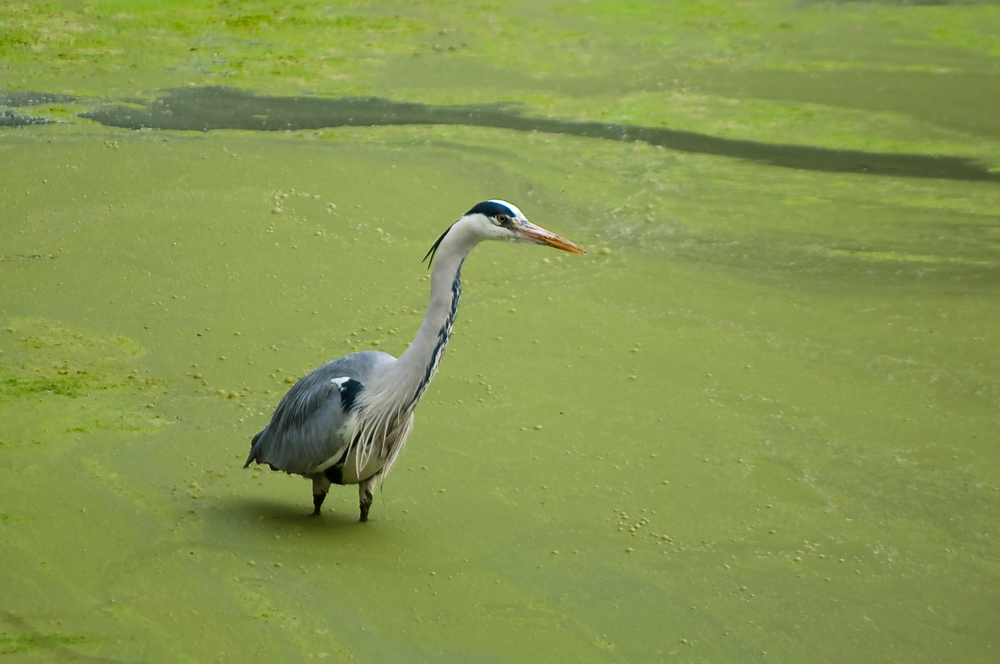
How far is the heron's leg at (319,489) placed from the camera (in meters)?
2.70

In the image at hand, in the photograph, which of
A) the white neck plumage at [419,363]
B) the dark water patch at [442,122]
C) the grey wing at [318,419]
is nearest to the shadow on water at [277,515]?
the grey wing at [318,419]

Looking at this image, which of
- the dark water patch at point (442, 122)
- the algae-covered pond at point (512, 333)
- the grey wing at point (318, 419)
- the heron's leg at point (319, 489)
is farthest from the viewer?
the dark water patch at point (442, 122)

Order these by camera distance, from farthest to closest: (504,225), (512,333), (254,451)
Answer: (512,333) < (254,451) < (504,225)

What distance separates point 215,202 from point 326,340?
1.28m

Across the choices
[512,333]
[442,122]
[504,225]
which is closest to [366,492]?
[504,225]

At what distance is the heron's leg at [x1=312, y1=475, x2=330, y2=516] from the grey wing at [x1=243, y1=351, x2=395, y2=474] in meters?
0.05

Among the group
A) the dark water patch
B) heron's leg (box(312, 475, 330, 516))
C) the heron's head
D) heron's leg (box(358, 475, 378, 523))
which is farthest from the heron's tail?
the dark water patch

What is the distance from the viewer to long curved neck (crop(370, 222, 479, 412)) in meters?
2.52

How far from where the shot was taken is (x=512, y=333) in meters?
3.83

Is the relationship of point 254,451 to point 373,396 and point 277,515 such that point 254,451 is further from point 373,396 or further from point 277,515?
point 373,396

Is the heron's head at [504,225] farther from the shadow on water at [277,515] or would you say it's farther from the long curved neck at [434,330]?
the shadow on water at [277,515]

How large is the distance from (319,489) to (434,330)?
54 centimetres

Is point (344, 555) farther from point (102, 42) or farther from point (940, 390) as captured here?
point (102, 42)

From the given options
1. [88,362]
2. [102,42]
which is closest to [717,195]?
[88,362]
